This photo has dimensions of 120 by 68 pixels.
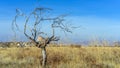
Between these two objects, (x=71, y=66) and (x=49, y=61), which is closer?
(x=71, y=66)

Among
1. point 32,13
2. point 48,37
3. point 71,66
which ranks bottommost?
point 71,66

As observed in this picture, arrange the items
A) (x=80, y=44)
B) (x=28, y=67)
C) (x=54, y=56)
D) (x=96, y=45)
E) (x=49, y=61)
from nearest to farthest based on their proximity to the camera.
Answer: (x=28, y=67) → (x=49, y=61) → (x=54, y=56) → (x=96, y=45) → (x=80, y=44)

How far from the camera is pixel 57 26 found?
1435 cm

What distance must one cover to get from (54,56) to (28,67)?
388 cm

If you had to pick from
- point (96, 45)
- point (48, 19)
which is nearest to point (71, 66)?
point (48, 19)

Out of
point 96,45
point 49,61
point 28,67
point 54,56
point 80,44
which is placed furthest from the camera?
point 80,44

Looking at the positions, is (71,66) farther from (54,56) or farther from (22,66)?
(54,56)

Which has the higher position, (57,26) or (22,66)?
(57,26)

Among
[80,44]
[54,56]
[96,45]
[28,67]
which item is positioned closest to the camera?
[28,67]

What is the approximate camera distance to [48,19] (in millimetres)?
14352

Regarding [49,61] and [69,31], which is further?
[49,61]

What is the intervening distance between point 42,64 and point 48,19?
2.00 metres

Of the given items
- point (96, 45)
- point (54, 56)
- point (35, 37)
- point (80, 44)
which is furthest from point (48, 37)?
point (80, 44)

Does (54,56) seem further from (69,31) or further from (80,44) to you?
(80,44)
